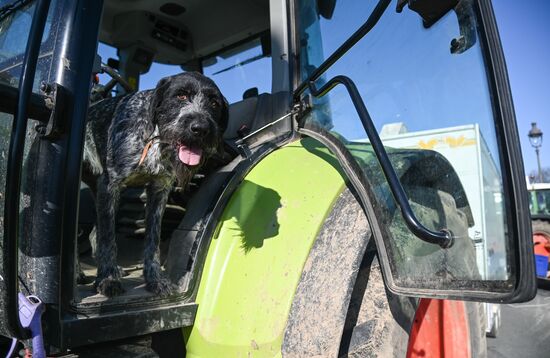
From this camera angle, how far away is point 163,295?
6.37 ft

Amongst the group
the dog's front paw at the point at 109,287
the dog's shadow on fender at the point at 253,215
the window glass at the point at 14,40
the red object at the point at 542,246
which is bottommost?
the dog's front paw at the point at 109,287

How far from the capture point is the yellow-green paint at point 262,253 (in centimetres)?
169

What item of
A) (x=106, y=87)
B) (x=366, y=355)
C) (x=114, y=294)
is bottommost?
(x=366, y=355)

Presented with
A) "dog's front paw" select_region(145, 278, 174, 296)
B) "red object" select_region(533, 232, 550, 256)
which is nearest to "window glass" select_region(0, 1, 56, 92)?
"dog's front paw" select_region(145, 278, 174, 296)

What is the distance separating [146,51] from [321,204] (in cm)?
339

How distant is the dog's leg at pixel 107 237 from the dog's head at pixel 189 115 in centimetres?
48

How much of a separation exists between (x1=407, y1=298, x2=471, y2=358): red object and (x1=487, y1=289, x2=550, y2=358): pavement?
8.26 feet

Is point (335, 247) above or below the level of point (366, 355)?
above

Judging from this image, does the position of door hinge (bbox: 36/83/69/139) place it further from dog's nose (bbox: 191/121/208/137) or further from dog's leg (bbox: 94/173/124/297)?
dog's nose (bbox: 191/121/208/137)

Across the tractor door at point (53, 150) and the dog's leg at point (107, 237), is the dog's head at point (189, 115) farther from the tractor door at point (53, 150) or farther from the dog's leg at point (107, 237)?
the tractor door at point (53, 150)

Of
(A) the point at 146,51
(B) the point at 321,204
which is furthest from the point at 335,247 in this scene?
(A) the point at 146,51

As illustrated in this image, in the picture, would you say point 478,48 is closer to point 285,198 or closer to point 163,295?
point 285,198

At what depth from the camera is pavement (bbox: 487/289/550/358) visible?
4.55m

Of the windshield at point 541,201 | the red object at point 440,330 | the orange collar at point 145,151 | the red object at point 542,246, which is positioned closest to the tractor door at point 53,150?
the orange collar at point 145,151
